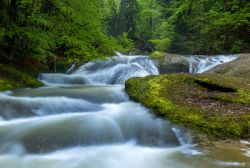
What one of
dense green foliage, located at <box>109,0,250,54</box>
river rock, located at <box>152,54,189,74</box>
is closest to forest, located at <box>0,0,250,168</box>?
river rock, located at <box>152,54,189,74</box>

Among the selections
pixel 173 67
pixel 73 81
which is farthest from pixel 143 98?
pixel 173 67

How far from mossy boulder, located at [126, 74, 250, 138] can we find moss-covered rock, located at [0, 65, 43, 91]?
145 inches

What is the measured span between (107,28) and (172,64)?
18474mm

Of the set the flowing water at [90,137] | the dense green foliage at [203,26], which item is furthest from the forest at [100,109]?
the dense green foliage at [203,26]

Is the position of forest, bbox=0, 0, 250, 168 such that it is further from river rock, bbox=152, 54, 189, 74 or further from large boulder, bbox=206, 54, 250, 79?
river rock, bbox=152, 54, 189, 74

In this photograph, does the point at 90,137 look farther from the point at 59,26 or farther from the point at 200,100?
the point at 59,26

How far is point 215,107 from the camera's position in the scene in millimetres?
6938

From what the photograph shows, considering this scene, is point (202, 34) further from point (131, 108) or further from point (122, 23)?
point (131, 108)

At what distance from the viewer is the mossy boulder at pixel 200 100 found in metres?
6.13

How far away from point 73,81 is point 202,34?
12483mm

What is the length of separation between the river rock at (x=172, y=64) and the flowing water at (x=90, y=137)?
7011mm

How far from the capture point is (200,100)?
7375mm

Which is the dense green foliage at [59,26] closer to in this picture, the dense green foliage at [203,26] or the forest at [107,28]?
the forest at [107,28]

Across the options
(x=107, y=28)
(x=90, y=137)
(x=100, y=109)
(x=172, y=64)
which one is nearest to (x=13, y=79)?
(x=100, y=109)
